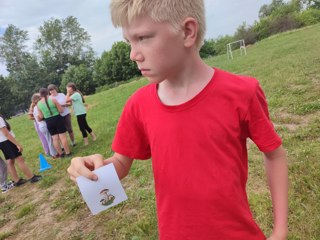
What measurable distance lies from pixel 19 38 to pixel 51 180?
5810 centimetres

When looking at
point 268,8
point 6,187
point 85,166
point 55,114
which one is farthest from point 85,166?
point 268,8

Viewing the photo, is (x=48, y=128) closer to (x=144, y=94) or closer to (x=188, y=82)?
(x=144, y=94)

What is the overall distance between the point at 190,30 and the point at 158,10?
0.50 feet

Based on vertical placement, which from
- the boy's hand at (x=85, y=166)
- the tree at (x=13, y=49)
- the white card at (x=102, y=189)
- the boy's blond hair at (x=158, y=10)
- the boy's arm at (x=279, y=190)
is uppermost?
the tree at (x=13, y=49)

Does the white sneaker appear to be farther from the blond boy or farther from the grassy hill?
the blond boy

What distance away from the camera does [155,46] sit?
1.26 metres

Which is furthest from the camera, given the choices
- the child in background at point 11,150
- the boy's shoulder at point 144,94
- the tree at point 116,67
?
the tree at point 116,67

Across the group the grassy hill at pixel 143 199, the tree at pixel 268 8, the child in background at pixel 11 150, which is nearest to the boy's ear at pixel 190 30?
the grassy hill at pixel 143 199

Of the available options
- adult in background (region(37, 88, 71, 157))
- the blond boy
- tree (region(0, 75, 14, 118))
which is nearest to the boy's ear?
the blond boy

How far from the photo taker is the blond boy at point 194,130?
128 centimetres

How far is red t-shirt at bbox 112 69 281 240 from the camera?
1324 millimetres

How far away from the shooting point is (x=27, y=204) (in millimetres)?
5883

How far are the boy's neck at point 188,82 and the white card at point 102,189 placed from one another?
0.38m

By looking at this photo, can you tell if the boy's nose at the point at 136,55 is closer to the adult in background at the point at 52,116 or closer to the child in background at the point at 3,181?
the child in background at the point at 3,181
